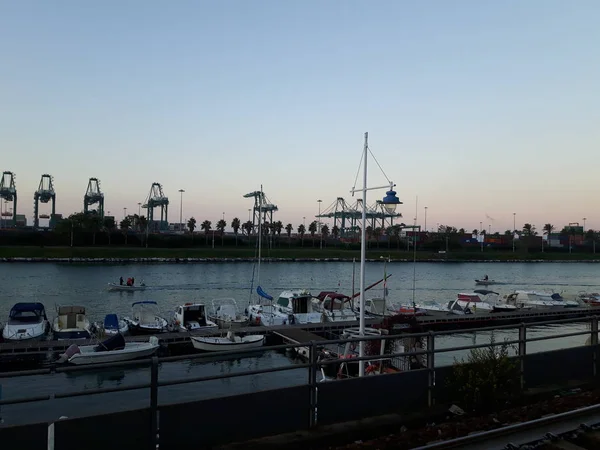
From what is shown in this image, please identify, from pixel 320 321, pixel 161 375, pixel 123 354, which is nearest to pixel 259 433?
pixel 161 375

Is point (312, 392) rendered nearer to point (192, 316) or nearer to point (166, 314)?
point (192, 316)

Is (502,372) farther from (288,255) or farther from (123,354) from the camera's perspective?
(288,255)

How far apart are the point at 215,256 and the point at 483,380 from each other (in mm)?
137394

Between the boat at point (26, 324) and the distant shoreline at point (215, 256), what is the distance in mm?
65889

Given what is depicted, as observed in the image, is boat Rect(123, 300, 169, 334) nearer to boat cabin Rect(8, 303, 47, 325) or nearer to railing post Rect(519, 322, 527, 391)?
boat cabin Rect(8, 303, 47, 325)

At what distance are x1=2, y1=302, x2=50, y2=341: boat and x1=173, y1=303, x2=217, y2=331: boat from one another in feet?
26.8

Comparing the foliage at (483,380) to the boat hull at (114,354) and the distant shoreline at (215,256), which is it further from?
the distant shoreline at (215,256)

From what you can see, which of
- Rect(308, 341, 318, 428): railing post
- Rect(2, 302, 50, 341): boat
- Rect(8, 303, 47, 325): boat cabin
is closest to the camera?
Rect(308, 341, 318, 428): railing post

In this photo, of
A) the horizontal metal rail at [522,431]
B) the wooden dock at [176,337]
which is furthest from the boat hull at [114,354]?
the horizontal metal rail at [522,431]

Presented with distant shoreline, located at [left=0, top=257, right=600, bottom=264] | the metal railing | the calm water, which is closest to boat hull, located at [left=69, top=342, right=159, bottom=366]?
the calm water

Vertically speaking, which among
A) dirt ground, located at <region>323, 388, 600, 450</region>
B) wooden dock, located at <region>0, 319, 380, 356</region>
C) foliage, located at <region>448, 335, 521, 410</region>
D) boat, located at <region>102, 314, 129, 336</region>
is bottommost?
wooden dock, located at <region>0, 319, 380, 356</region>

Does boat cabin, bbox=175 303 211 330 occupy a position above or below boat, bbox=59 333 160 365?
above

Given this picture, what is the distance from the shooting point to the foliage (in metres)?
8.01

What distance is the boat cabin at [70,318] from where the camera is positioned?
3291cm
